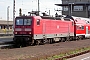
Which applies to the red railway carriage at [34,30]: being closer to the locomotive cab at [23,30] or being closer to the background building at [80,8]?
the locomotive cab at [23,30]

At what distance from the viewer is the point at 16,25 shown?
31688 mm

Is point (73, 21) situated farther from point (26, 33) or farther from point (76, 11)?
point (76, 11)

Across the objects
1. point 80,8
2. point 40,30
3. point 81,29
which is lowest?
point 81,29

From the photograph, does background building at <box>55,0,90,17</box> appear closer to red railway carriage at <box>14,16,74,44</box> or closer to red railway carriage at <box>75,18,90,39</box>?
red railway carriage at <box>75,18,90,39</box>

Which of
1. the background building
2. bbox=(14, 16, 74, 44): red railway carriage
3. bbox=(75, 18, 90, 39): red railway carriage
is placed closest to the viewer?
bbox=(14, 16, 74, 44): red railway carriage

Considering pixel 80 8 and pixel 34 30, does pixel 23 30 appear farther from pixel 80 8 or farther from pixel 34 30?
pixel 80 8

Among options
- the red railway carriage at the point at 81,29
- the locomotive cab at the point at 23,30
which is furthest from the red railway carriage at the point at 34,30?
the red railway carriage at the point at 81,29

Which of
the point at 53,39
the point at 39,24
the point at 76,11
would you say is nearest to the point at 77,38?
the point at 53,39

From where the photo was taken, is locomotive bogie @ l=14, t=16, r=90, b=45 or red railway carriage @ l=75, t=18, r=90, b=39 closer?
locomotive bogie @ l=14, t=16, r=90, b=45

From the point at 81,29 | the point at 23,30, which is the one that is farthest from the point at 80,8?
the point at 23,30

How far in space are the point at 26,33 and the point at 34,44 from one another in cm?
183

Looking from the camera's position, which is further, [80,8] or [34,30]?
[80,8]

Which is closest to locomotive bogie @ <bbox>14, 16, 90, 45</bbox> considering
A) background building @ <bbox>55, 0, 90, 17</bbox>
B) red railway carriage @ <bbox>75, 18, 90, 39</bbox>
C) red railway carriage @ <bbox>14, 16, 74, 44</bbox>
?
red railway carriage @ <bbox>14, 16, 74, 44</bbox>

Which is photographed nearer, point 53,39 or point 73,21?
point 53,39
